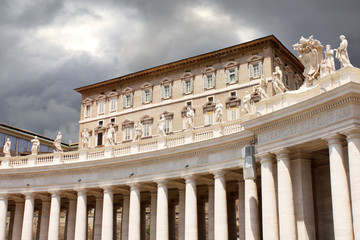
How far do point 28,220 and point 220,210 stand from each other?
2604 cm

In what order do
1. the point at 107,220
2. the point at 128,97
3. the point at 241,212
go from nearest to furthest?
1. the point at 241,212
2. the point at 107,220
3. the point at 128,97

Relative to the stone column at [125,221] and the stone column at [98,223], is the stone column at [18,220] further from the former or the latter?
the stone column at [125,221]

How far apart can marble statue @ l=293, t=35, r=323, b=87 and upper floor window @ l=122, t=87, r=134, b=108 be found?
47.4 m

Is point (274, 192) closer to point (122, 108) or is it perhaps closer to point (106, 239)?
point (106, 239)

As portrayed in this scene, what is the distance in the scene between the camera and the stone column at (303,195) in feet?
128

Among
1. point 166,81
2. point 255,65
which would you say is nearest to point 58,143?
point 166,81

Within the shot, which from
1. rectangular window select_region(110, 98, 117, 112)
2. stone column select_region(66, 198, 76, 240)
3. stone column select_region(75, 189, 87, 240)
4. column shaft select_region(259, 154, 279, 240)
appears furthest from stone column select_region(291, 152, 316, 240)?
rectangular window select_region(110, 98, 117, 112)

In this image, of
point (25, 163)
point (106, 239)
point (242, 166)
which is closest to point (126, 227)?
point (106, 239)

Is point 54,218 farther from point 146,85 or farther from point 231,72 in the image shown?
point 231,72

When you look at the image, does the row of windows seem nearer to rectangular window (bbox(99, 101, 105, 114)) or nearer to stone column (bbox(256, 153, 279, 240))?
rectangular window (bbox(99, 101, 105, 114))

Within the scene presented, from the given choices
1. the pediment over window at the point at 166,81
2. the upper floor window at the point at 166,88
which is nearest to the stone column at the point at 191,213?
the upper floor window at the point at 166,88

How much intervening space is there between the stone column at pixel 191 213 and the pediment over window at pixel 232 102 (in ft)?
86.7

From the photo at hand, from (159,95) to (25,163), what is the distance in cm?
2791

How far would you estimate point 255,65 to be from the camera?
73938 millimetres
